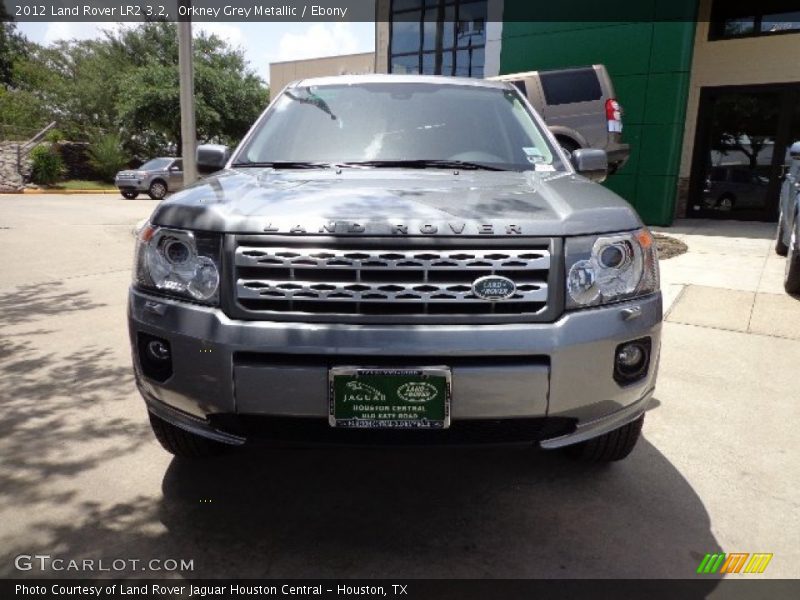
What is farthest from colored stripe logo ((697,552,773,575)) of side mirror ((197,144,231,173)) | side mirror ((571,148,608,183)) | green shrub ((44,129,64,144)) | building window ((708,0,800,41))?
green shrub ((44,129,64,144))

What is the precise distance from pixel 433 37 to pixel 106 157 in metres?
17.8

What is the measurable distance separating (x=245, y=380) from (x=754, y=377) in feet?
11.3

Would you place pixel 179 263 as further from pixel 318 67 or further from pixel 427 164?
pixel 318 67

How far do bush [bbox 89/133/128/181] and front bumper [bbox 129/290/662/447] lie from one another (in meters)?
29.9

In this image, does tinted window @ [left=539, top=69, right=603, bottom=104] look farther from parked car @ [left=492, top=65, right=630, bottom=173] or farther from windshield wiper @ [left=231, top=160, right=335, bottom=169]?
windshield wiper @ [left=231, top=160, right=335, bottom=169]

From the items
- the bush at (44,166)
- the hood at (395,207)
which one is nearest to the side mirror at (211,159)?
the hood at (395,207)

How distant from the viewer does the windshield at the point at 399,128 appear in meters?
3.10

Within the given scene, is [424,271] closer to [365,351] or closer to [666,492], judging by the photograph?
[365,351]

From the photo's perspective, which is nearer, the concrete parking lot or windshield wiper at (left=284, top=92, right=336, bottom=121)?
the concrete parking lot

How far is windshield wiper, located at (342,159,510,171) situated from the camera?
2930 millimetres

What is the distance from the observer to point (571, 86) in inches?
411

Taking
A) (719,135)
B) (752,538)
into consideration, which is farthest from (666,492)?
(719,135)

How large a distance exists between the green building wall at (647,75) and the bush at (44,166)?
69.0 feet

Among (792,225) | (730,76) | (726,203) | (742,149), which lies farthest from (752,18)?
(792,225)
